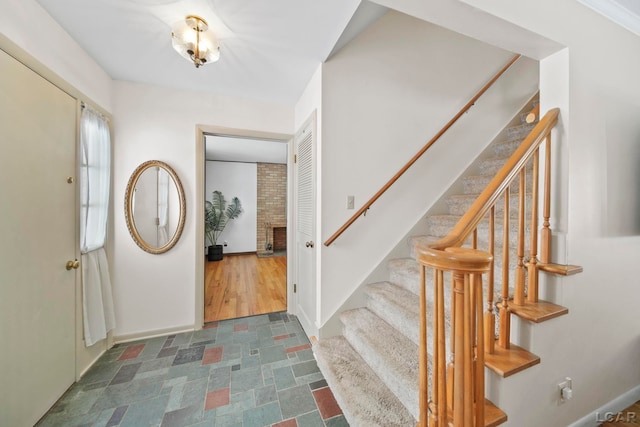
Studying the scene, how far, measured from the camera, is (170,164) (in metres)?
2.38

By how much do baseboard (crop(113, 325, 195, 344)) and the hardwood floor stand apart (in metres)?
0.25

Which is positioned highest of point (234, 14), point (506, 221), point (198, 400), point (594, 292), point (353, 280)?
point (234, 14)

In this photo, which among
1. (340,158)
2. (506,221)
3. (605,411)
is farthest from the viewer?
(340,158)

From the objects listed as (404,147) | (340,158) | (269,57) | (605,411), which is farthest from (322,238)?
(605,411)

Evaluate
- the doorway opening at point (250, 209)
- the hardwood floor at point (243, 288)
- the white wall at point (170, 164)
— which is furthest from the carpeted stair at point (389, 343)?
the doorway opening at point (250, 209)

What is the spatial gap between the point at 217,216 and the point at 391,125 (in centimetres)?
512

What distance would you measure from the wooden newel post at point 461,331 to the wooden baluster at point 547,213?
698 millimetres

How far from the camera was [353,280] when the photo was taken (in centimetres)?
209

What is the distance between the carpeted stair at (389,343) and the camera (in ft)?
4.23

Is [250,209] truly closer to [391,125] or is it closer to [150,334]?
[150,334]

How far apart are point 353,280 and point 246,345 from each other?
3.89 feet

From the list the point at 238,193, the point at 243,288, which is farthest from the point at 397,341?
the point at 238,193

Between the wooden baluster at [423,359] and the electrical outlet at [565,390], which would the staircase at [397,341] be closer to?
the wooden baluster at [423,359]

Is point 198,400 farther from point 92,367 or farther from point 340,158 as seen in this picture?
point 340,158
